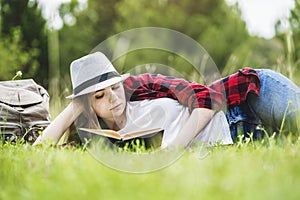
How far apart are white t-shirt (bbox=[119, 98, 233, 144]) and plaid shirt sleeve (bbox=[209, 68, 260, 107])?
4.2 inches

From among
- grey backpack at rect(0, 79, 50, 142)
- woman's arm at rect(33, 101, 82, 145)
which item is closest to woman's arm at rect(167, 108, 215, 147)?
woman's arm at rect(33, 101, 82, 145)

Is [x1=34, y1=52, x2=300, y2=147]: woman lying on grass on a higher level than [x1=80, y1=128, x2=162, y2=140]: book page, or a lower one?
higher

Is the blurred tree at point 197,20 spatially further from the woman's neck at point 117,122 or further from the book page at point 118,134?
the book page at point 118,134

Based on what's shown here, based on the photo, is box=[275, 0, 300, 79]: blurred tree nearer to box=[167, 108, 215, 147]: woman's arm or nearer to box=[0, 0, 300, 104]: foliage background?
box=[0, 0, 300, 104]: foliage background

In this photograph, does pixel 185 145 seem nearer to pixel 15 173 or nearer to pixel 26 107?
pixel 15 173

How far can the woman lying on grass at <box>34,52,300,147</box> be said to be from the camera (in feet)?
8.22

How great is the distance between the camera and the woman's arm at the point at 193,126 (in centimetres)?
231

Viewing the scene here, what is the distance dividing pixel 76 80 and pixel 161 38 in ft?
43.9

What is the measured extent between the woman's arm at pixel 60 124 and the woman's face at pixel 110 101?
14 centimetres

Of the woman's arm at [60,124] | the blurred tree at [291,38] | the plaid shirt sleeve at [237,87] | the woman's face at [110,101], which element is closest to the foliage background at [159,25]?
the blurred tree at [291,38]

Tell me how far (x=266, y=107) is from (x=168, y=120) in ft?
1.75

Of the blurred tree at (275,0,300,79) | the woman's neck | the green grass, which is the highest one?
the blurred tree at (275,0,300,79)

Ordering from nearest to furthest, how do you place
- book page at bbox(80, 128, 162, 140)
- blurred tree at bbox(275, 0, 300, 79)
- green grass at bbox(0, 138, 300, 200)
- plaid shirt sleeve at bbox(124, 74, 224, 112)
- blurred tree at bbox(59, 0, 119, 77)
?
green grass at bbox(0, 138, 300, 200) → book page at bbox(80, 128, 162, 140) → plaid shirt sleeve at bbox(124, 74, 224, 112) → blurred tree at bbox(275, 0, 300, 79) → blurred tree at bbox(59, 0, 119, 77)

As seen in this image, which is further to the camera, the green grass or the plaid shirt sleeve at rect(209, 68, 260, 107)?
the plaid shirt sleeve at rect(209, 68, 260, 107)
